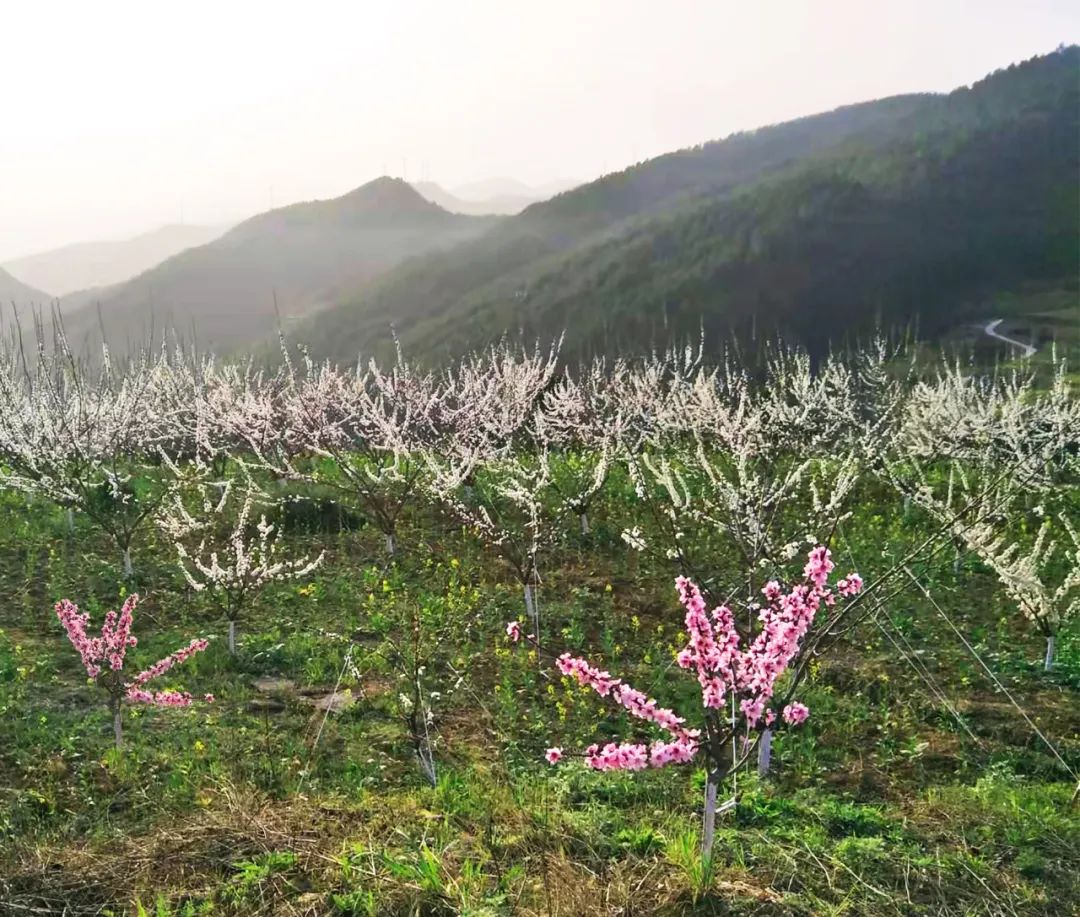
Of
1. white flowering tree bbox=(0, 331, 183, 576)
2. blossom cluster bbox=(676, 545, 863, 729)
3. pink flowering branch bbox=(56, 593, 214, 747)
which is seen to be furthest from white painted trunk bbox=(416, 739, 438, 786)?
white flowering tree bbox=(0, 331, 183, 576)

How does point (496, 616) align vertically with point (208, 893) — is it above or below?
below

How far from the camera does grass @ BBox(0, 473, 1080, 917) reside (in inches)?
180

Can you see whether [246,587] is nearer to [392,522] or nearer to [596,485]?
[392,522]

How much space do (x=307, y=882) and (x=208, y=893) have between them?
0.58m

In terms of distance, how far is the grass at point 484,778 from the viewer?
4574 mm

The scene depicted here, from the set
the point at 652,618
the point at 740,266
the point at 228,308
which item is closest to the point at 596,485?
the point at 652,618

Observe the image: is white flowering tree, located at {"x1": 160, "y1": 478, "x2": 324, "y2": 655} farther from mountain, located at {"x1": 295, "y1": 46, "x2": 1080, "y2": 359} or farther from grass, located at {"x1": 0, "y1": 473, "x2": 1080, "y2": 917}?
mountain, located at {"x1": 295, "y1": 46, "x2": 1080, "y2": 359}

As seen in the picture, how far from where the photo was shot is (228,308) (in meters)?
156

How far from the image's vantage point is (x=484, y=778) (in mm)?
6672

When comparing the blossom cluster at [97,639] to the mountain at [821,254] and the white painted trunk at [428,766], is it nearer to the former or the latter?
the white painted trunk at [428,766]

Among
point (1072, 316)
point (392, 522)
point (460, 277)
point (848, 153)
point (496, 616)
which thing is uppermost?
point (848, 153)

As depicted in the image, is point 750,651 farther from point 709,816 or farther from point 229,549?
point 229,549

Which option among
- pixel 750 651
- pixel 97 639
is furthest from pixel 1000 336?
pixel 97 639

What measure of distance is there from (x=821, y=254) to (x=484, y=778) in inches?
4090
